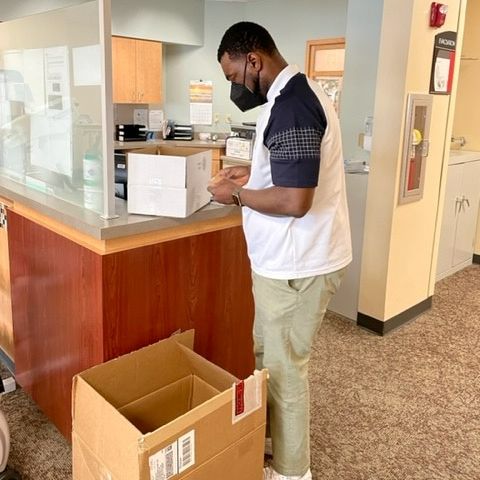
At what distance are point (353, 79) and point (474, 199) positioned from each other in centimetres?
190

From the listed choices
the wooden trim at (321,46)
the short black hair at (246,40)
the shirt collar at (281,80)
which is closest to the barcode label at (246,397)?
the shirt collar at (281,80)

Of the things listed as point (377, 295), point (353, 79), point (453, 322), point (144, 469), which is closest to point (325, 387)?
point (377, 295)

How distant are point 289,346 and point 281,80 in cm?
83

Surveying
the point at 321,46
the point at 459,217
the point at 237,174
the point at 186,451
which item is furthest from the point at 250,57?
the point at 321,46

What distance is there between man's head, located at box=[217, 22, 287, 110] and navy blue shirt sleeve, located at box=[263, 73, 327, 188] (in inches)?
5.5

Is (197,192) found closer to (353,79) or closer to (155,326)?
(155,326)

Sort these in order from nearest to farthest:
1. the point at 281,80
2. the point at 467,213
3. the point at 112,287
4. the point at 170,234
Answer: the point at 281,80
the point at 112,287
the point at 170,234
the point at 467,213

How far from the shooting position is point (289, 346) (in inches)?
65.8

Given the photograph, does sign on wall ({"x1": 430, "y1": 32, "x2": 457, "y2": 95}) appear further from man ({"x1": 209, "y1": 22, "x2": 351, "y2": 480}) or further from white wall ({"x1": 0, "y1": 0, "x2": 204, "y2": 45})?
white wall ({"x1": 0, "y1": 0, "x2": 204, "y2": 45})

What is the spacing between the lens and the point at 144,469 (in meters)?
1.23

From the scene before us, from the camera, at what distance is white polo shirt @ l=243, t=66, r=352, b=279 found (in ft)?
4.59

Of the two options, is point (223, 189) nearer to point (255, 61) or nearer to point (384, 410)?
point (255, 61)

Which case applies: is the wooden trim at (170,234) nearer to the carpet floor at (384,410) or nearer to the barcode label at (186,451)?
the barcode label at (186,451)

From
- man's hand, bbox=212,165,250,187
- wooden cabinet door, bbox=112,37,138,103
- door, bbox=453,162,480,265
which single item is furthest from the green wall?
man's hand, bbox=212,165,250,187
